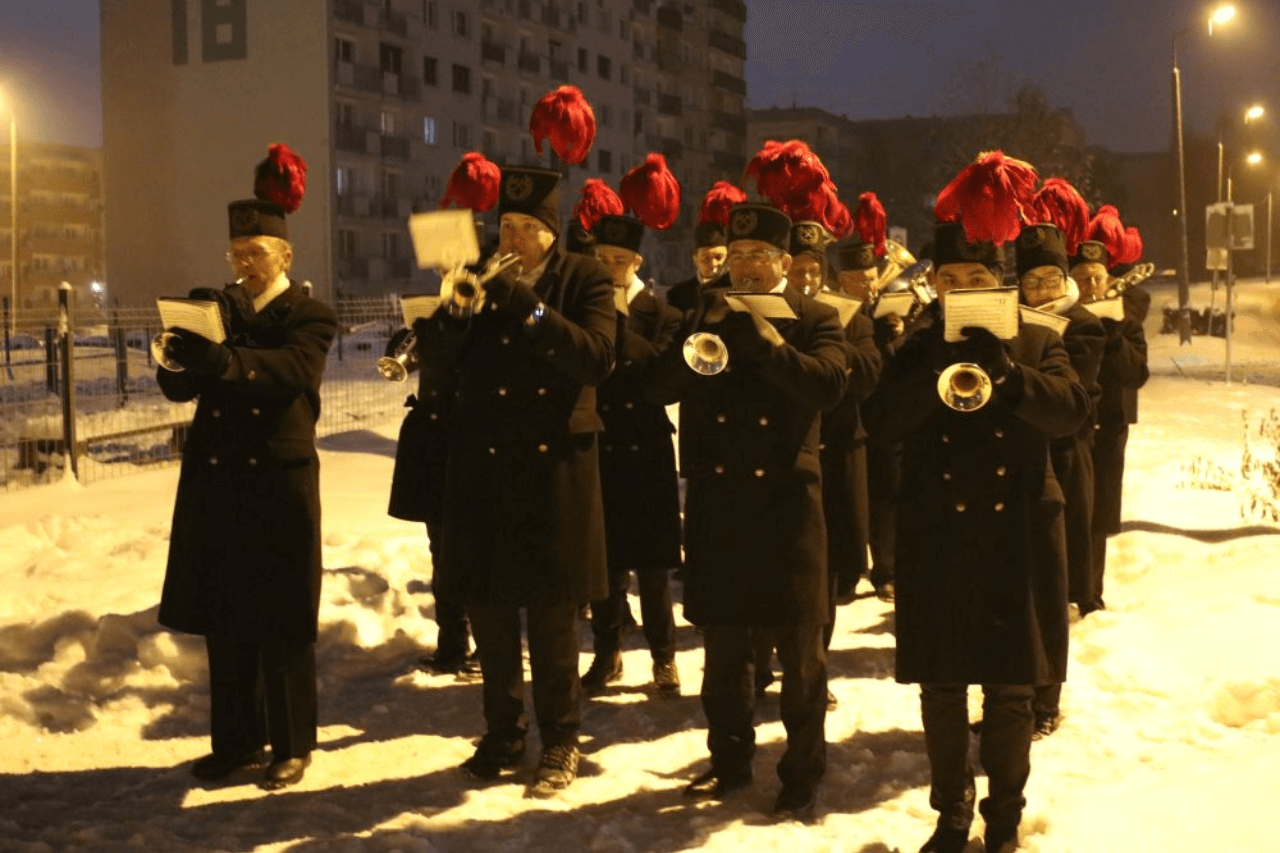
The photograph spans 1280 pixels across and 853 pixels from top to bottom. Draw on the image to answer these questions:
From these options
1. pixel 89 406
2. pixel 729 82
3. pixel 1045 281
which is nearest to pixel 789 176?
pixel 1045 281

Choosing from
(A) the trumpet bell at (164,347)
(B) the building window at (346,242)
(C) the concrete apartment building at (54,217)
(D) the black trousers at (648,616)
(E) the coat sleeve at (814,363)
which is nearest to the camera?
(E) the coat sleeve at (814,363)

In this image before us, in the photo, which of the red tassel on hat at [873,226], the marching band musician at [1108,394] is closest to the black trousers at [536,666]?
the marching band musician at [1108,394]

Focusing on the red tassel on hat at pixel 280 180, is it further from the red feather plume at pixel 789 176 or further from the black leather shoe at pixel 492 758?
the black leather shoe at pixel 492 758

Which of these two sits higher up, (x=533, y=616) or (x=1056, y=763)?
(x=533, y=616)

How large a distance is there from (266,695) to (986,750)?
2995 millimetres

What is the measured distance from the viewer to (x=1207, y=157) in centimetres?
9156

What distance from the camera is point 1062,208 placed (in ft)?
27.2

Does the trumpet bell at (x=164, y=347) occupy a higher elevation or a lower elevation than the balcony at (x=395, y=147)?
lower

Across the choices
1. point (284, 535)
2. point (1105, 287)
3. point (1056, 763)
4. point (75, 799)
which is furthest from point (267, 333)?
point (1105, 287)

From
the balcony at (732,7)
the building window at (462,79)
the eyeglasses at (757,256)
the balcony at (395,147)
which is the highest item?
the balcony at (732,7)

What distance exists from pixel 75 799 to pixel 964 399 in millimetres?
3877

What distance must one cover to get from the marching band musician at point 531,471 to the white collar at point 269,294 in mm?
614

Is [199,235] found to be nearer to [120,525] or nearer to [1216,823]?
[120,525]

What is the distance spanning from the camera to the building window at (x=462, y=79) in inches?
2420
